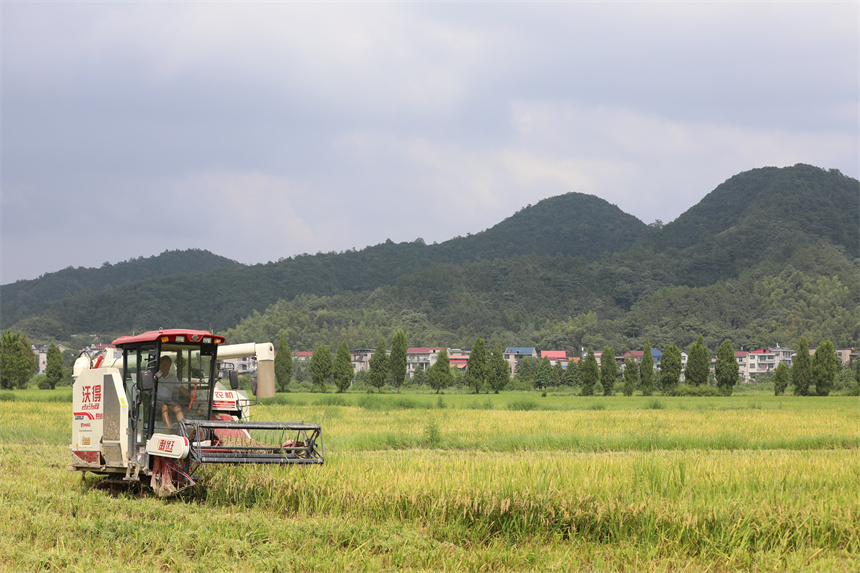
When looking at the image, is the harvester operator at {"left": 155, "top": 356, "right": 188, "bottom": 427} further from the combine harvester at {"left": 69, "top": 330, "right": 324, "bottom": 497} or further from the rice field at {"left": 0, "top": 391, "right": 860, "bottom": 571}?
the rice field at {"left": 0, "top": 391, "right": 860, "bottom": 571}

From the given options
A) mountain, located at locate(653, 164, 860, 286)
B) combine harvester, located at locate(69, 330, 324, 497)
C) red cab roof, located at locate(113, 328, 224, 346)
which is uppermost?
mountain, located at locate(653, 164, 860, 286)

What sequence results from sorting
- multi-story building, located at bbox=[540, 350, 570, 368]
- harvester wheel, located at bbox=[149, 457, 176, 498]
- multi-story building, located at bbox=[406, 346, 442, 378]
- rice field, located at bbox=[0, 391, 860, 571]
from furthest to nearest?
1. multi-story building, located at bbox=[406, 346, 442, 378]
2. multi-story building, located at bbox=[540, 350, 570, 368]
3. harvester wheel, located at bbox=[149, 457, 176, 498]
4. rice field, located at bbox=[0, 391, 860, 571]

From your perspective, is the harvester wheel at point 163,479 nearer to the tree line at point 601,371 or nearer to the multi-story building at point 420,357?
the tree line at point 601,371

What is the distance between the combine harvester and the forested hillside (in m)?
110

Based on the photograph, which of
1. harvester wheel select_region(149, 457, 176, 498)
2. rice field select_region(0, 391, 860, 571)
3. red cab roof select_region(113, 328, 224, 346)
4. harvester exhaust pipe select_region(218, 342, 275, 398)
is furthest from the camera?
harvester exhaust pipe select_region(218, 342, 275, 398)

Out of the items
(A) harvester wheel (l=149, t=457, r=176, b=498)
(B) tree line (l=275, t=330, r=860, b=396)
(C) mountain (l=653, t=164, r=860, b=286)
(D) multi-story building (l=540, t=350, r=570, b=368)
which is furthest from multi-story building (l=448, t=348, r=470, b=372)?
(A) harvester wheel (l=149, t=457, r=176, b=498)

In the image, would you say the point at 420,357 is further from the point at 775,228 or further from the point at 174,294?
the point at 775,228

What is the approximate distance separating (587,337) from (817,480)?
129695 mm

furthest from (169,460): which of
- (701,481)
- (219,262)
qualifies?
(219,262)

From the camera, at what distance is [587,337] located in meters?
138

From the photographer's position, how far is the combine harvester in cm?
1095

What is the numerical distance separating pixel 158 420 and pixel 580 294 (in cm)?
16004

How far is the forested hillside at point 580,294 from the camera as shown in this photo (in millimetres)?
129125

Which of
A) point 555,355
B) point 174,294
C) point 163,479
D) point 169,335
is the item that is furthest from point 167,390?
point 174,294
